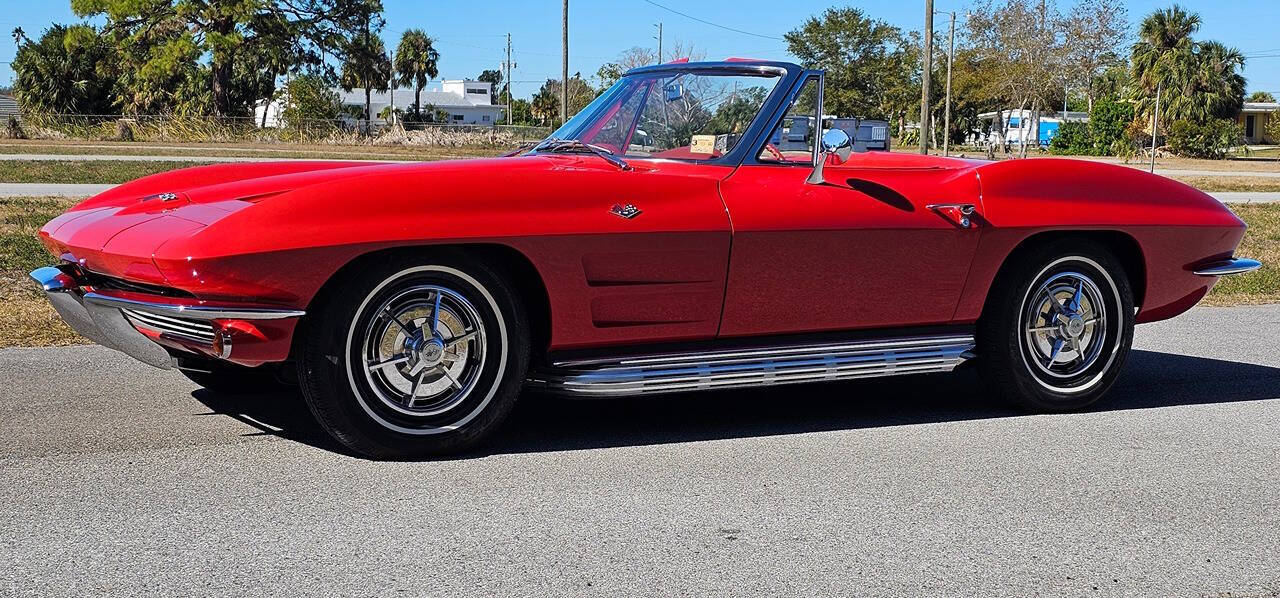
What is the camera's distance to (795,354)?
15.6 ft

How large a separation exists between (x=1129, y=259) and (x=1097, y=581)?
101 inches

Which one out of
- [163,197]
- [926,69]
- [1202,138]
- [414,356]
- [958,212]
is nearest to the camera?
[414,356]

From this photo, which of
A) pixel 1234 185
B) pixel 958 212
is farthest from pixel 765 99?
pixel 1234 185

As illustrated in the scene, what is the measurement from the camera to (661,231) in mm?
4418

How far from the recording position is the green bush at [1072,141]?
2253 inches

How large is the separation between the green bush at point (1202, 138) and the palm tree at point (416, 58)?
4708 centimetres

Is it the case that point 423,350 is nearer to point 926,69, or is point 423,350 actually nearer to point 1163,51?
point 926,69

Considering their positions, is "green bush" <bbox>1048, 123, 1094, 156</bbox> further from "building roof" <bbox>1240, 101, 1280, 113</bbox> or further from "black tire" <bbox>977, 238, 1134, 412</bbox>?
"black tire" <bbox>977, 238, 1134, 412</bbox>

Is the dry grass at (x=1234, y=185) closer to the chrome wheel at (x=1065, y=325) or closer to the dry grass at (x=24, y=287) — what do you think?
the dry grass at (x=24, y=287)

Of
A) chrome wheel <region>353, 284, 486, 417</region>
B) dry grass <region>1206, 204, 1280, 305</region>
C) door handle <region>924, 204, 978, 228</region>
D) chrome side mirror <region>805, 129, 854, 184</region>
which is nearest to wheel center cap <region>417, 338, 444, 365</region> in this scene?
chrome wheel <region>353, 284, 486, 417</region>

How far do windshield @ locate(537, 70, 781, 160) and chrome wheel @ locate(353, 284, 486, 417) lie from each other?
3.61 ft

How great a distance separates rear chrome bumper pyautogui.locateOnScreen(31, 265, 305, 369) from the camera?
390 cm

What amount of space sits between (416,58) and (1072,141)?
4281cm

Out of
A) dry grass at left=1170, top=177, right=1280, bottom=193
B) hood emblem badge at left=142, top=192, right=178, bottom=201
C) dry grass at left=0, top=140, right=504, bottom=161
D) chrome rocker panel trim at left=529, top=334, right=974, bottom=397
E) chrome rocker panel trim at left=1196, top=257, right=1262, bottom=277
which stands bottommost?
chrome rocker panel trim at left=529, top=334, right=974, bottom=397
